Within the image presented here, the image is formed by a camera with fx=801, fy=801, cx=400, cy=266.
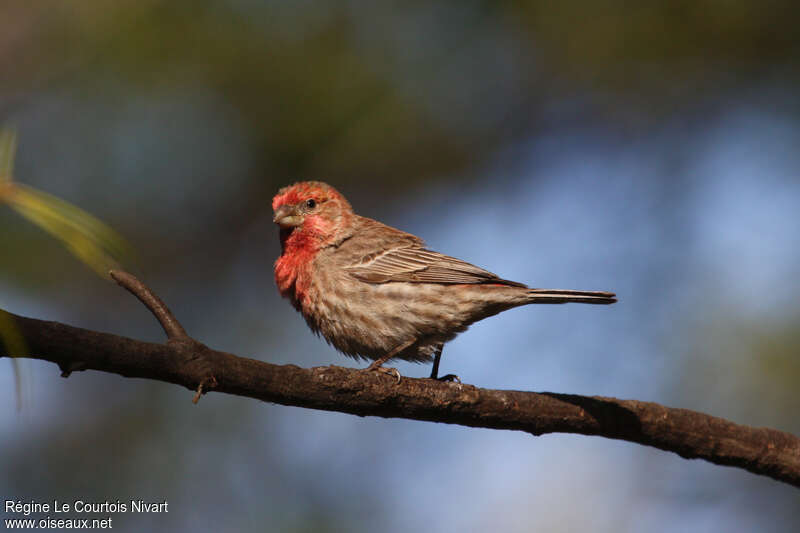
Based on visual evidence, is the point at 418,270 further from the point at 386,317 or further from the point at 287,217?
the point at 287,217

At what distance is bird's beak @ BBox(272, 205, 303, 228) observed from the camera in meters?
6.03

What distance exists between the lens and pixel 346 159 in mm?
6812

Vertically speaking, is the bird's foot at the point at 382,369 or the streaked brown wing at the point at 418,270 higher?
the streaked brown wing at the point at 418,270

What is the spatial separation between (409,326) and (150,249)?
108 inches

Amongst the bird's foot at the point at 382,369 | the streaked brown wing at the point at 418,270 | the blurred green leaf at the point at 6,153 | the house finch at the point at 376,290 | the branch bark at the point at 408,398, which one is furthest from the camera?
the streaked brown wing at the point at 418,270

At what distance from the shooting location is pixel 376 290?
5.70 meters

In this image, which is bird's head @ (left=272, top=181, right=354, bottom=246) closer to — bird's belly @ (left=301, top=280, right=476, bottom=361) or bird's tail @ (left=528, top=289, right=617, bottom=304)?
A: bird's belly @ (left=301, top=280, right=476, bottom=361)

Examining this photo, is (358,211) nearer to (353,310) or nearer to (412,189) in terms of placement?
(412,189)

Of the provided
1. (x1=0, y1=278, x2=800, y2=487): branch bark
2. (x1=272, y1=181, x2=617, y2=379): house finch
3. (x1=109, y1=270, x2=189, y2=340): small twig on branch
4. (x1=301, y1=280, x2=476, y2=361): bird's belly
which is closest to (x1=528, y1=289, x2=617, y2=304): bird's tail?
(x1=272, y1=181, x2=617, y2=379): house finch

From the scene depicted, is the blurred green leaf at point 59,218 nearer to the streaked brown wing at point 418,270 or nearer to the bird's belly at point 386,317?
the bird's belly at point 386,317

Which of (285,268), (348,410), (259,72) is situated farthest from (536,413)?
Result: (259,72)

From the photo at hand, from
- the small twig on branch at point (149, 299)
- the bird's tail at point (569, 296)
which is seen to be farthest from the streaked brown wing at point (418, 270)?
the small twig on branch at point (149, 299)

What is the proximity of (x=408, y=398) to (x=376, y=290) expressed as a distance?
6.12 feet

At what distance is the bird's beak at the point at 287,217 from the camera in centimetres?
603
